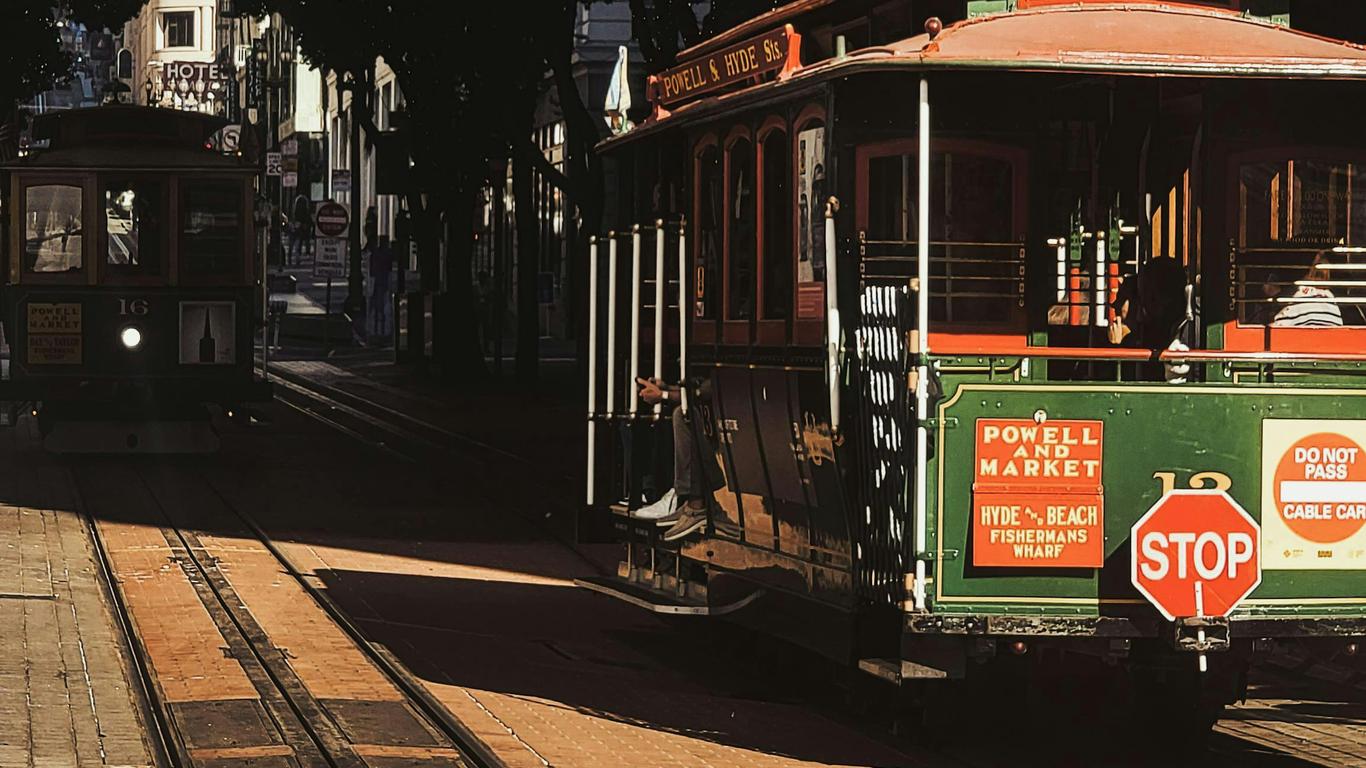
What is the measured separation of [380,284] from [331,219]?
10.7 ft

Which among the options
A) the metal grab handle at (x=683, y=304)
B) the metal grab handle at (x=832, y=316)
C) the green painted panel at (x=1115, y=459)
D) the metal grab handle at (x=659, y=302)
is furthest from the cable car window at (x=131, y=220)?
the green painted panel at (x=1115, y=459)

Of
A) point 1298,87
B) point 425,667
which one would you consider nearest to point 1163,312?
point 1298,87

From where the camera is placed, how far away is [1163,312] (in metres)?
10.8

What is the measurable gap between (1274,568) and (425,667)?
4510 mm

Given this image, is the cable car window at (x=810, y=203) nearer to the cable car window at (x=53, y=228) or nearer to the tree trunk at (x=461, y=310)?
the cable car window at (x=53, y=228)

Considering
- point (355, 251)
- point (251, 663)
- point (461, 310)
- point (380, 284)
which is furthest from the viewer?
point (355, 251)

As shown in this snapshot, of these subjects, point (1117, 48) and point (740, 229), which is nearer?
point (1117, 48)

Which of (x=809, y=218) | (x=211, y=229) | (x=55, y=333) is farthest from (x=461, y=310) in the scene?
(x=809, y=218)

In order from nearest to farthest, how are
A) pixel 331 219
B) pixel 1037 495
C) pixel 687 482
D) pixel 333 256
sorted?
1. pixel 1037 495
2. pixel 687 482
3. pixel 331 219
4. pixel 333 256

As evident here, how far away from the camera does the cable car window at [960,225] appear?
10.6 m

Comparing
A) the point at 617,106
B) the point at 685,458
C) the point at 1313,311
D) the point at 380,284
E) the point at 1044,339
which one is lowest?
the point at 685,458

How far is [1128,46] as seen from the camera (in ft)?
32.6

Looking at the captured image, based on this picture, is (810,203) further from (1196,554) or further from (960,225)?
(1196,554)

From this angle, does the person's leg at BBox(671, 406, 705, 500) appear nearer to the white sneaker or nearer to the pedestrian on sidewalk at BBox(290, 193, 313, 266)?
the white sneaker
